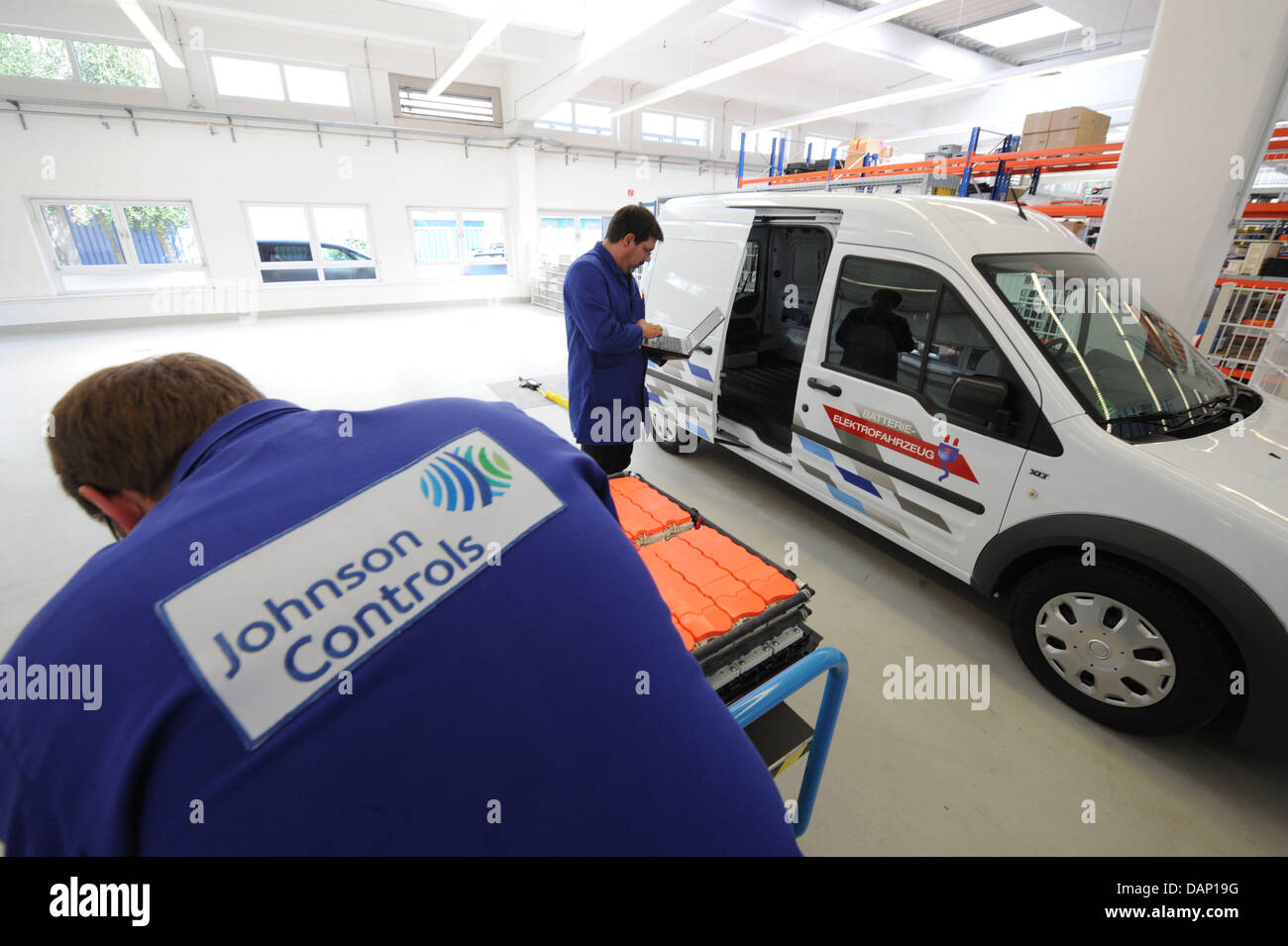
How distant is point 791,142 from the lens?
15.9 meters

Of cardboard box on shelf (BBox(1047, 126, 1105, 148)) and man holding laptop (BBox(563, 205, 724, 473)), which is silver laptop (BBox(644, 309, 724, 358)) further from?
cardboard box on shelf (BBox(1047, 126, 1105, 148))

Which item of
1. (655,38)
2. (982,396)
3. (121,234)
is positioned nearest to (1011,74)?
(655,38)

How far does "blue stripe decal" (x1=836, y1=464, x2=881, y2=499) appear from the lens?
2734 mm

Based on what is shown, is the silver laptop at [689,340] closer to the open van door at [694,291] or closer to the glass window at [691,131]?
the open van door at [694,291]

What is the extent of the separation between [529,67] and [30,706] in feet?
41.9

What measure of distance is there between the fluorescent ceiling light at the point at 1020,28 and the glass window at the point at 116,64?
1408 centimetres

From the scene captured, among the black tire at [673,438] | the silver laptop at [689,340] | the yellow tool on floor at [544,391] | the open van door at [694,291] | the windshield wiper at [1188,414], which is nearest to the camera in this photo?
the windshield wiper at [1188,414]

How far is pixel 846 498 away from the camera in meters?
2.92

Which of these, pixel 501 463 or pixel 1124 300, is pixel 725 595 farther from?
pixel 1124 300

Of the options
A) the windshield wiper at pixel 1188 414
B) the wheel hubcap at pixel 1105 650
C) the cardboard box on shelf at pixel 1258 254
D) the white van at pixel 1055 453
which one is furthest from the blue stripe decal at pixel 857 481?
the cardboard box on shelf at pixel 1258 254

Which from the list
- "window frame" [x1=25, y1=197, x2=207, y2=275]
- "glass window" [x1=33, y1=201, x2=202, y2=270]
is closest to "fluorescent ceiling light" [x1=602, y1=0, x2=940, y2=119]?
"window frame" [x1=25, y1=197, x2=207, y2=275]

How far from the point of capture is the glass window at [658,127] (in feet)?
44.3
